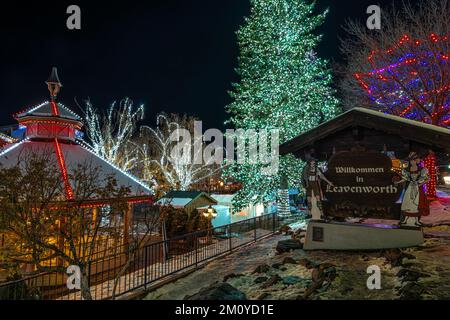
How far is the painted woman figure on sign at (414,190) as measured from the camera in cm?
751

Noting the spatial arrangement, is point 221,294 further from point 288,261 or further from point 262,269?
point 288,261

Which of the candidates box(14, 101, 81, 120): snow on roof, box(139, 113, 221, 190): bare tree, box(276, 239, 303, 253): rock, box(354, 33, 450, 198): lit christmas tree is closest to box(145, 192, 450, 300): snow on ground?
box(276, 239, 303, 253): rock

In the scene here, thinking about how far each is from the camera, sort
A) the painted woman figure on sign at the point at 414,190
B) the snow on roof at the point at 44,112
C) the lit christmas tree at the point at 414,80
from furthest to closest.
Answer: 1. the lit christmas tree at the point at 414,80
2. the snow on roof at the point at 44,112
3. the painted woman figure on sign at the point at 414,190

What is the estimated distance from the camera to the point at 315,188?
8.59 metres

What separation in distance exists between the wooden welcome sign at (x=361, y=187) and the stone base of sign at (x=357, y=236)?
33 centimetres

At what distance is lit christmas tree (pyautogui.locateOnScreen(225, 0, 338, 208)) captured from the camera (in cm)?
2058

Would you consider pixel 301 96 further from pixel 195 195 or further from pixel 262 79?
pixel 195 195

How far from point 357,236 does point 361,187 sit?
129 cm

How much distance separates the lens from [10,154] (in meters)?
12.9

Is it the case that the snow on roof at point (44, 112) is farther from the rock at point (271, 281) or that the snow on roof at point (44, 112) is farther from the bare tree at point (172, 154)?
the bare tree at point (172, 154)

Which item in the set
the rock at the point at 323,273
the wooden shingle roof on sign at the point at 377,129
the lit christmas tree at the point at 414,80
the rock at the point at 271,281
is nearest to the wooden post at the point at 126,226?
the rock at the point at 271,281

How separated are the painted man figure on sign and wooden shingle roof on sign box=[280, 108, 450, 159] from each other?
0.70m

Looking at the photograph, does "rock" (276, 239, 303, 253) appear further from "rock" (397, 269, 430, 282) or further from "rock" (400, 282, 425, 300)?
"rock" (400, 282, 425, 300)
